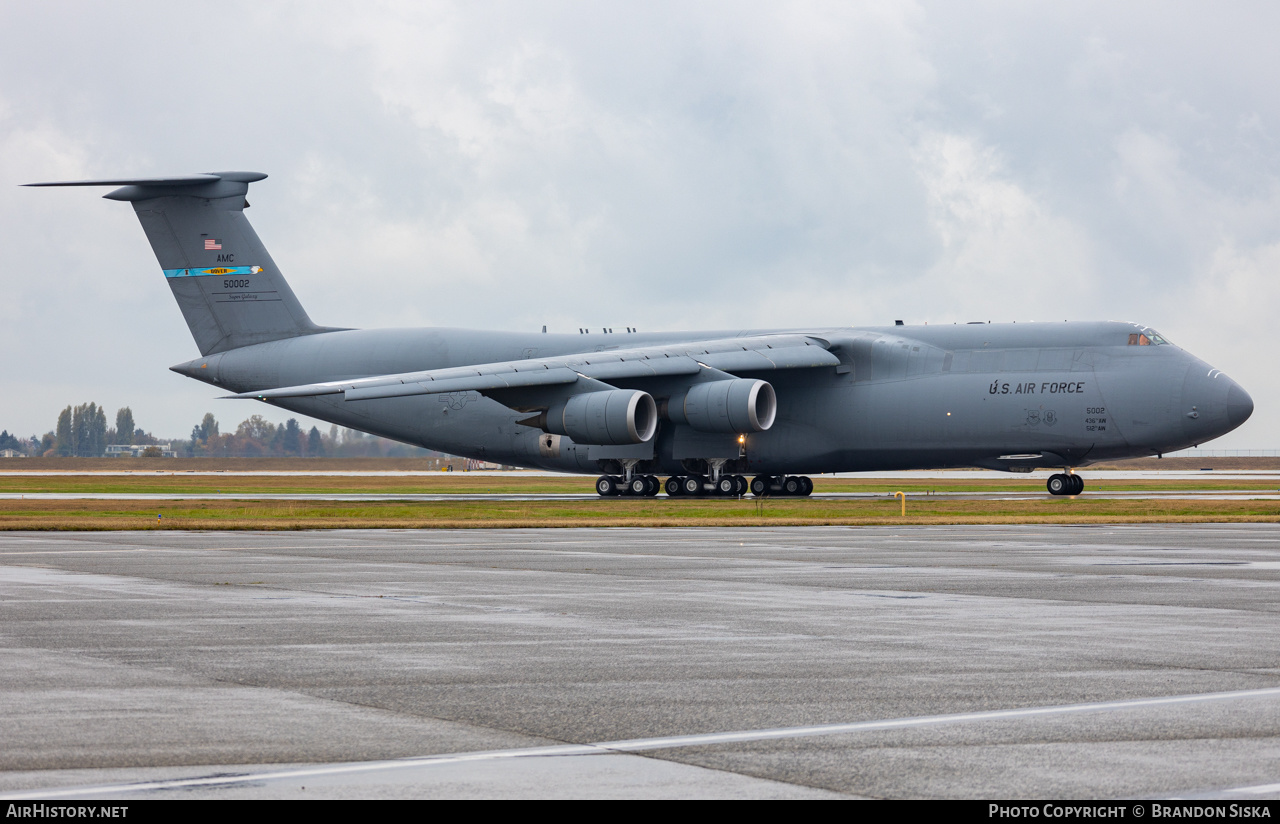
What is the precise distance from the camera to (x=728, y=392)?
42.4 metres

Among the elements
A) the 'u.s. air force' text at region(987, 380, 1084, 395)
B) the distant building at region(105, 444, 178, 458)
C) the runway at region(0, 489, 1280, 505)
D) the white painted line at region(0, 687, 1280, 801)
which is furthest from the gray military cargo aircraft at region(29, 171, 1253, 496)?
the distant building at region(105, 444, 178, 458)

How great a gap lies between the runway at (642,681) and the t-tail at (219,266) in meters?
33.4

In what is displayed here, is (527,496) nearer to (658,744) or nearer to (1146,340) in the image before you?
(1146,340)

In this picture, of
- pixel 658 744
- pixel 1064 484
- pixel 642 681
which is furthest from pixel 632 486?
pixel 658 744

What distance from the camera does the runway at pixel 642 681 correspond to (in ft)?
20.3

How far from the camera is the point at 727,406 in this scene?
42.2 m

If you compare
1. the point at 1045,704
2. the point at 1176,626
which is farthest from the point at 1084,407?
the point at 1045,704

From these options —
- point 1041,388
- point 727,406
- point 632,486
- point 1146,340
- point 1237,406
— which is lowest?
point 632,486

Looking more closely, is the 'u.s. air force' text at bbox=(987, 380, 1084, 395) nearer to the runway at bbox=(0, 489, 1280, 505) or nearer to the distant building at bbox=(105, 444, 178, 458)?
the runway at bbox=(0, 489, 1280, 505)

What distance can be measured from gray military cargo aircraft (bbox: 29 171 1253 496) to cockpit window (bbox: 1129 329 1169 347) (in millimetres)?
62

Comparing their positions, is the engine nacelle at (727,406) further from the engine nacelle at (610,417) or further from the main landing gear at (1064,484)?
the main landing gear at (1064,484)

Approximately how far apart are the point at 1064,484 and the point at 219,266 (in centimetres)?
2897
